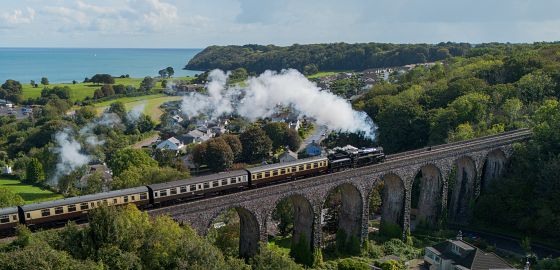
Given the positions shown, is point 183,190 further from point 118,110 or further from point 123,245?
point 118,110

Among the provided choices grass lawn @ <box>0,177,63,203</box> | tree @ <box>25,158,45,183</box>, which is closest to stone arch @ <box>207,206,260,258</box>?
grass lawn @ <box>0,177,63,203</box>

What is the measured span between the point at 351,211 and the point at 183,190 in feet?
53.7

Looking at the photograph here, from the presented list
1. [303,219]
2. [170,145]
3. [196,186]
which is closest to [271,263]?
[196,186]

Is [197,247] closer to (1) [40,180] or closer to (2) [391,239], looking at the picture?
(2) [391,239]

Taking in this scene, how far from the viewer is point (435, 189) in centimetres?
4684

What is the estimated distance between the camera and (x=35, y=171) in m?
69.3

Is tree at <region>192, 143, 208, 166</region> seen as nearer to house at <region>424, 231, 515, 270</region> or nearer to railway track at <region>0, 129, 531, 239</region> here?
railway track at <region>0, 129, 531, 239</region>

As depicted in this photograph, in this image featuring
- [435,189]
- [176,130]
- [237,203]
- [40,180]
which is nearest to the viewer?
[237,203]

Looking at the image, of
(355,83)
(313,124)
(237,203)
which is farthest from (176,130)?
(237,203)

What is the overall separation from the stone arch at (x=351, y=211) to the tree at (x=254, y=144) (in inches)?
1447

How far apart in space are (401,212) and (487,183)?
1413 cm

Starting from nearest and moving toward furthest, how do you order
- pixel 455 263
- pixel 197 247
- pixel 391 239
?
pixel 197 247
pixel 455 263
pixel 391 239

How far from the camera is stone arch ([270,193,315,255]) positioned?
3675cm

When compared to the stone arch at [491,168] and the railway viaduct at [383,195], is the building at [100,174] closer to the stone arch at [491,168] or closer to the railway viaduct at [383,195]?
the railway viaduct at [383,195]
